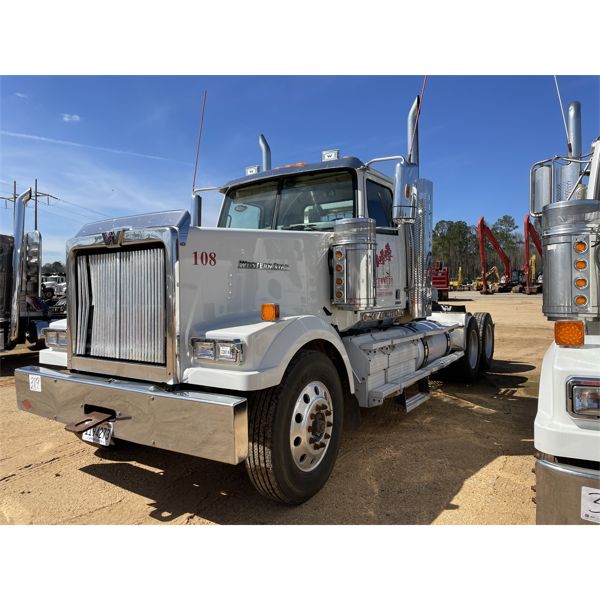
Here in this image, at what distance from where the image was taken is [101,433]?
310 cm

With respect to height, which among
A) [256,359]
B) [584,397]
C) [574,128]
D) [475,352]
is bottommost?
[475,352]

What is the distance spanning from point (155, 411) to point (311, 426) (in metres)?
1.11

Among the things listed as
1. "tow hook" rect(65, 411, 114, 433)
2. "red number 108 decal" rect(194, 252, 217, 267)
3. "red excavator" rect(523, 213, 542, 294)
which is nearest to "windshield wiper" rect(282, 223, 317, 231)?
"red number 108 decal" rect(194, 252, 217, 267)

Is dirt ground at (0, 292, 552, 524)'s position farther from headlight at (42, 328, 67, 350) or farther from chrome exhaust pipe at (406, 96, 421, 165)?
chrome exhaust pipe at (406, 96, 421, 165)

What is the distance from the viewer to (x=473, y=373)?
736 centimetres

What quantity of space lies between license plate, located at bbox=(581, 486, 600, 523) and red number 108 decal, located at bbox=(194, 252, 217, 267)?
98.0 inches

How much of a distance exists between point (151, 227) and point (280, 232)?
1.08 m

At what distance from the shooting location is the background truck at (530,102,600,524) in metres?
2.09

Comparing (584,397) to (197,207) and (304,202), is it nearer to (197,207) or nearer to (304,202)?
(304,202)

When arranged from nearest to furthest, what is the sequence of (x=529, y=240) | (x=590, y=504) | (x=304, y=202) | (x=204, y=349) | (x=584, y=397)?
1. (x=590, y=504)
2. (x=584, y=397)
3. (x=204, y=349)
4. (x=304, y=202)
5. (x=529, y=240)

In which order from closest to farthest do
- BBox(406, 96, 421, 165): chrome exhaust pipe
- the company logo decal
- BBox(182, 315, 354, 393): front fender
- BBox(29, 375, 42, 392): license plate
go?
BBox(182, 315, 354, 393): front fender
the company logo decal
BBox(29, 375, 42, 392): license plate
BBox(406, 96, 421, 165): chrome exhaust pipe

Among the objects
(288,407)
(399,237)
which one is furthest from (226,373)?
(399,237)

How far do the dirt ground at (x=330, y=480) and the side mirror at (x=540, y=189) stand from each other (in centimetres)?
211

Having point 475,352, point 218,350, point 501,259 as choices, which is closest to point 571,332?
point 218,350
